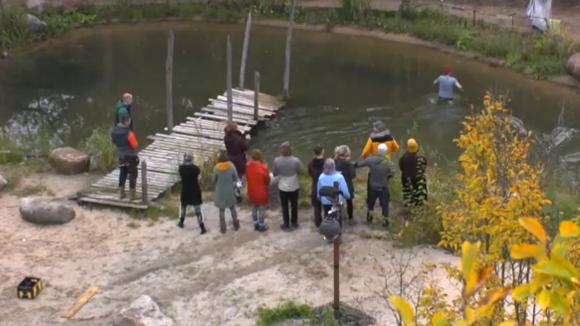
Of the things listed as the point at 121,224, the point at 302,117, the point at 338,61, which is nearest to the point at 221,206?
the point at 121,224

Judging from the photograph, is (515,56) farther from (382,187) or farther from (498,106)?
(498,106)

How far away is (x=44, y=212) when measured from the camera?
457 inches

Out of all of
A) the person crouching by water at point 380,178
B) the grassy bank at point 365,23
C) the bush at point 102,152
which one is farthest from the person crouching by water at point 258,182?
the grassy bank at point 365,23

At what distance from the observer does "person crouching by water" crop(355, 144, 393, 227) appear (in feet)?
36.6

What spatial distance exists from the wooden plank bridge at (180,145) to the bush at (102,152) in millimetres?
438

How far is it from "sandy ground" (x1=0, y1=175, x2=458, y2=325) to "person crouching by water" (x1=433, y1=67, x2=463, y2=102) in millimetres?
6301

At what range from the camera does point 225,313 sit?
9.45 m

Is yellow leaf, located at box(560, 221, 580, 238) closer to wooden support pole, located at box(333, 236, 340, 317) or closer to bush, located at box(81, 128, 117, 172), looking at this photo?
wooden support pole, located at box(333, 236, 340, 317)

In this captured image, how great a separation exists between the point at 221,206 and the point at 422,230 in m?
2.50

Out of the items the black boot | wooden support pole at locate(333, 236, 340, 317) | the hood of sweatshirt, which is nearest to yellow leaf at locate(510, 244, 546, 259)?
wooden support pole at locate(333, 236, 340, 317)

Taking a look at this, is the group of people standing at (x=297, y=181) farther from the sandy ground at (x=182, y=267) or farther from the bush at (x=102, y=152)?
the bush at (x=102, y=152)

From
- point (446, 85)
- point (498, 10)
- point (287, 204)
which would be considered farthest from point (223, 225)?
point (498, 10)

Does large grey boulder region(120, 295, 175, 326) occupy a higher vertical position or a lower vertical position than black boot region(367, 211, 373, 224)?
lower

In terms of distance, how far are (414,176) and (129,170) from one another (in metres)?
4.01
